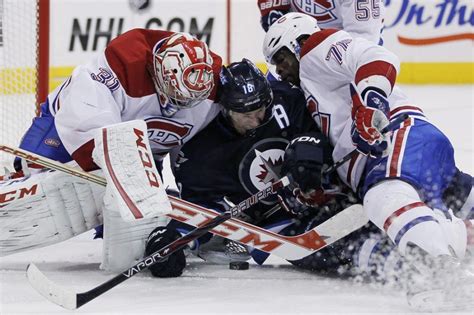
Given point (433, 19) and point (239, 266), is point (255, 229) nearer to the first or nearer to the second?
point (239, 266)

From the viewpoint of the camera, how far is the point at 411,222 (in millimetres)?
2705

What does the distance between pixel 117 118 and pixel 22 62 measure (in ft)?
7.13

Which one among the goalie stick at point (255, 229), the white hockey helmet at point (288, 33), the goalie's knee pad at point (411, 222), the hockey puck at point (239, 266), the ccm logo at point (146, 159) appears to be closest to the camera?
the goalie's knee pad at point (411, 222)

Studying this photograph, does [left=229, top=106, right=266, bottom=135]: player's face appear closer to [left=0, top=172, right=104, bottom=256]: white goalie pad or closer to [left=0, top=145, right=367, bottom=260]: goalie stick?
[left=0, top=145, right=367, bottom=260]: goalie stick

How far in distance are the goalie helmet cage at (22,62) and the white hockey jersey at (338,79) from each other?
6.22 feet

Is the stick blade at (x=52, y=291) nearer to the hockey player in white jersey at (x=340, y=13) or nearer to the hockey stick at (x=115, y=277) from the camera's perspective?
the hockey stick at (x=115, y=277)

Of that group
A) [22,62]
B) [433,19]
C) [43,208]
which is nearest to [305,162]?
[43,208]

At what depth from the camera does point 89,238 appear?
149 inches

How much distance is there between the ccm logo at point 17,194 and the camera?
10.3 feet

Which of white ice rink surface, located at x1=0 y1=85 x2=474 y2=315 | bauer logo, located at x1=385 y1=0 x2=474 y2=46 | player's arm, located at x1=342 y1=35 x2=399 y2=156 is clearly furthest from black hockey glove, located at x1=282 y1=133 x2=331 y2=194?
bauer logo, located at x1=385 y1=0 x2=474 y2=46

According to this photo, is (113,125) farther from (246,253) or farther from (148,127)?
(246,253)

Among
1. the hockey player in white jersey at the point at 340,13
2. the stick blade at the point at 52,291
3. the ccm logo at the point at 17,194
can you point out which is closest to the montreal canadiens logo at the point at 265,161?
the ccm logo at the point at 17,194

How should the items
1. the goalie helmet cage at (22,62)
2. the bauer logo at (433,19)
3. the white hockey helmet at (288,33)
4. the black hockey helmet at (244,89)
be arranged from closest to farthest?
the black hockey helmet at (244,89) → the white hockey helmet at (288,33) → the goalie helmet cage at (22,62) → the bauer logo at (433,19)

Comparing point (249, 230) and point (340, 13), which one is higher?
point (340, 13)
